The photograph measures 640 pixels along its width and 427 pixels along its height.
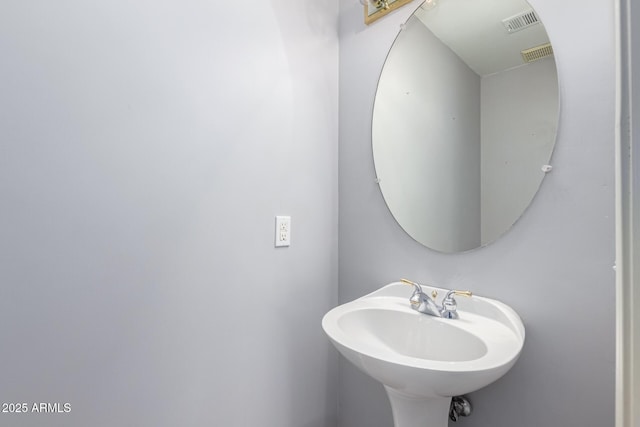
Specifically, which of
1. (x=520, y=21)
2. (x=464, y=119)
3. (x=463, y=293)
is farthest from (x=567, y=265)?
(x=520, y=21)

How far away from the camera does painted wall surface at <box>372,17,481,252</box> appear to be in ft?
3.07

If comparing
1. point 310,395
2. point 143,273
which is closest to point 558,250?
point 310,395

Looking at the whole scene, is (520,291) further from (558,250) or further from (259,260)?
(259,260)

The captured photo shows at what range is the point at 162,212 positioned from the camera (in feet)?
2.57

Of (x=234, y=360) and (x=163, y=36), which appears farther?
(x=234, y=360)

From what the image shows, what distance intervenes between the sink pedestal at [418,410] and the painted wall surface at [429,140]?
1.48 ft

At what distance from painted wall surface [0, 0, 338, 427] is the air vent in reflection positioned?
0.71 meters

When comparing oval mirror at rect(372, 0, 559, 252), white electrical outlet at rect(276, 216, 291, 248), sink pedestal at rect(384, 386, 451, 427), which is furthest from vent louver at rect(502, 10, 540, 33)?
sink pedestal at rect(384, 386, 451, 427)

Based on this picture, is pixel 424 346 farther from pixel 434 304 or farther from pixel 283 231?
pixel 283 231

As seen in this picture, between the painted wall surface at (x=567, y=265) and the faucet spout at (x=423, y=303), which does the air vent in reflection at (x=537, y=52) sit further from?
the faucet spout at (x=423, y=303)

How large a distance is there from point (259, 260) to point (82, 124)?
2.01 feet

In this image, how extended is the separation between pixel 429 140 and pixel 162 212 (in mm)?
927

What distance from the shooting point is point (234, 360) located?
3.02ft

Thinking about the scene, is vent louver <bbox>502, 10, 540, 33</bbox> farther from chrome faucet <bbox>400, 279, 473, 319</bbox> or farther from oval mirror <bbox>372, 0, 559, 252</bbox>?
chrome faucet <bbox>400, 279, 473, 319</bbox>
